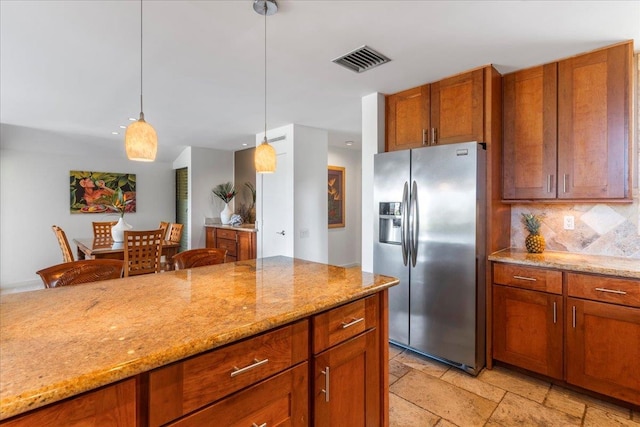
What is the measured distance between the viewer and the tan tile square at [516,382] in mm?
2216

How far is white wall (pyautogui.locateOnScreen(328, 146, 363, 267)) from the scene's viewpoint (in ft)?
19.8

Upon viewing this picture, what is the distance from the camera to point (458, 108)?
2.70 metres

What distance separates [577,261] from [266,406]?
234 cm

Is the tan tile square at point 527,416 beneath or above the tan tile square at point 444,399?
above

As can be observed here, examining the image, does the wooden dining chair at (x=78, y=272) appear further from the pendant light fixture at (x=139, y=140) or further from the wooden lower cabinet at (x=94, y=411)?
the wooden lower cabinet at (x=94, y=411)

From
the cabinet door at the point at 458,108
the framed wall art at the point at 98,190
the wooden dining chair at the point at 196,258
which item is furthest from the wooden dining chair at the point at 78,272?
the framed wall art at the point at 98,190

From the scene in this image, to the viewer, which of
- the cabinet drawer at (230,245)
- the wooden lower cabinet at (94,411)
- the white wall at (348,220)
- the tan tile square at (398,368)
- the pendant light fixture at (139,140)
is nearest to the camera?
the wooden lower cabinet at (94,411)

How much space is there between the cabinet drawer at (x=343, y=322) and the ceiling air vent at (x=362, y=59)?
1726 millimetres

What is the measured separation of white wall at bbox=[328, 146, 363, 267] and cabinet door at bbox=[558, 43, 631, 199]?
12.9ft

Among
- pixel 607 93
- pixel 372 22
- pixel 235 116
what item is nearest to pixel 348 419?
pixel 372 22

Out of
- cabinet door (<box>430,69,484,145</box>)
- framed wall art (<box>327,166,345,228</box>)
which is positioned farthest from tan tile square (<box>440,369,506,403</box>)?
framed wall art (<box>327,166,345,228</box>)

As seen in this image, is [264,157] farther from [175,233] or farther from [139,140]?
[175,233]

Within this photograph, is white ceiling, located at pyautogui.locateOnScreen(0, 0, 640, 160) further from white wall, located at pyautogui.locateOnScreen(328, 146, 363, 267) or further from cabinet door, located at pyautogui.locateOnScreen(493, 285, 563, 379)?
white wall, located at pyautogui.locateOnScreen(328, 146, 363, 267)

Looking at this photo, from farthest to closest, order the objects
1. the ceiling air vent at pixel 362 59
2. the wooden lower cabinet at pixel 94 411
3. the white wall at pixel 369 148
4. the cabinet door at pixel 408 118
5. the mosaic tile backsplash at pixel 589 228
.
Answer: the white wall at pixel 369 148 < the cabinet door at pixel 408 118 < the mosaic tile backsplash at pixel 589 228 < the ceiling air vent at pixel 362 59 < the wooden lower cabinet at pixel 94 411
